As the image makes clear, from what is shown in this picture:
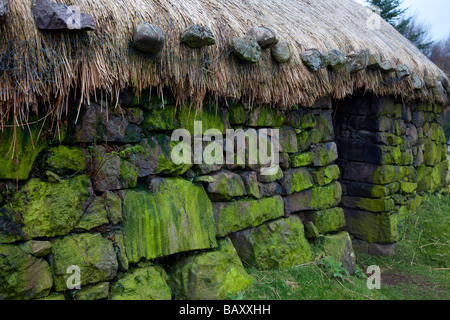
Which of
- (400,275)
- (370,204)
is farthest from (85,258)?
(370,204)

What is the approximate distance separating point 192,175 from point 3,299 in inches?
51.0

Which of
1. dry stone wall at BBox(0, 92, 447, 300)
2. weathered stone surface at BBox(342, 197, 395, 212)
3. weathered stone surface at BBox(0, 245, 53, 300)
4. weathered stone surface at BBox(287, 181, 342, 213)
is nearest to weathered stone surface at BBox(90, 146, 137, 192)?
dry stone wall at BBox(0, 92, 447, 300)

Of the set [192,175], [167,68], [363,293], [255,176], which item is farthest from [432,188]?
[167,68]

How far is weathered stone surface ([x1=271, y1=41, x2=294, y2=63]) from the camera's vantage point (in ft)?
9.28

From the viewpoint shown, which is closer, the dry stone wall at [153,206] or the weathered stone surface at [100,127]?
the dry stone wall at [153,206]

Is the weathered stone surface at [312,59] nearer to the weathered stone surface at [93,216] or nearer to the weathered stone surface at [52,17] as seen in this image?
the weathered stone surface at [52,17]

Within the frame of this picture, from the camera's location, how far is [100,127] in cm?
217

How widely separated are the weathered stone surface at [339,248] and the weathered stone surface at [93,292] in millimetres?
2148

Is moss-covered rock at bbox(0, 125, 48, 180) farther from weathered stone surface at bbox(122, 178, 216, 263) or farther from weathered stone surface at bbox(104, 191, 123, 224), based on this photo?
weathered stone surface at bbox(122, 178, 216, 263)

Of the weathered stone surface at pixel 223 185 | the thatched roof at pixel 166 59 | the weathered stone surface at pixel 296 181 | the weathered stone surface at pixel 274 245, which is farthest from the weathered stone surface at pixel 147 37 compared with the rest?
the weathered stone surface at pixel 296 181

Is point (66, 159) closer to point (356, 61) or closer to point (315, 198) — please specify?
point (315, 198)

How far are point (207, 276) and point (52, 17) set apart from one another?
1766mm

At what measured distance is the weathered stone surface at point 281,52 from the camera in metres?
2.83

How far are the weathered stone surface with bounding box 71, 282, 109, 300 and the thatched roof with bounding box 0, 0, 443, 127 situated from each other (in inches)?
39.0
